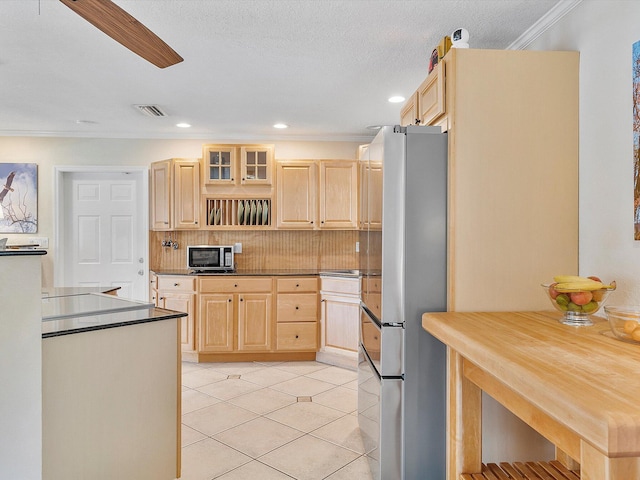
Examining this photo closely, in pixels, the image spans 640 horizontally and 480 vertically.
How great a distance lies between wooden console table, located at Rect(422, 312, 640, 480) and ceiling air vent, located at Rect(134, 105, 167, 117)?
307cm

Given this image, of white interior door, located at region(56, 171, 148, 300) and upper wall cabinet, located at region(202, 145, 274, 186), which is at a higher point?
upper wall cabinet, located at region(202, 145, 274, 186)

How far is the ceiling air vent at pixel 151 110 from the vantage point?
3.88m

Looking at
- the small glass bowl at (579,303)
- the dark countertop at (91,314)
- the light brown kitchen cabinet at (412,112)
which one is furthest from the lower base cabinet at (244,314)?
the small glass bowl at (579,303)

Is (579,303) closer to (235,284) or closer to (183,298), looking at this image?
(235,284)

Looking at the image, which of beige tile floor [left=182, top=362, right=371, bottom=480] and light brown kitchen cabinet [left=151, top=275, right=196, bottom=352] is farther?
light brown kitchen cabinet [left=151, top=275, right=196, bottom=352]

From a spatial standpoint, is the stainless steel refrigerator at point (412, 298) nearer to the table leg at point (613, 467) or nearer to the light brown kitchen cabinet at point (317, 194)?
the table leg at point (613, 467)

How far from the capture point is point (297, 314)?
4.50 m

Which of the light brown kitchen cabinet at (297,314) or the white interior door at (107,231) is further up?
the white interior door at (107,231)

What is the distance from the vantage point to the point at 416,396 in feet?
6.95

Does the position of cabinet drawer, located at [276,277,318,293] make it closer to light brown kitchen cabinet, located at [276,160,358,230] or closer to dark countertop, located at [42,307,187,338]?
light brown kitchen cabinet, located at [276,160,358,230]

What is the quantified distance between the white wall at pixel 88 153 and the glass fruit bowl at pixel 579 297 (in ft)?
11.7

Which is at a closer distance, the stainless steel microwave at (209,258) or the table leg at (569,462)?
the table leg at (569,462)

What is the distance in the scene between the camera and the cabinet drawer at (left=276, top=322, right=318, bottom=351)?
449 cm

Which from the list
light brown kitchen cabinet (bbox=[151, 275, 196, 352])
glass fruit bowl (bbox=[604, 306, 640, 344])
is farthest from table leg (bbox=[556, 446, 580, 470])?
light brown kitchen cabinet (bbox=[151, 275, 196, 352])
